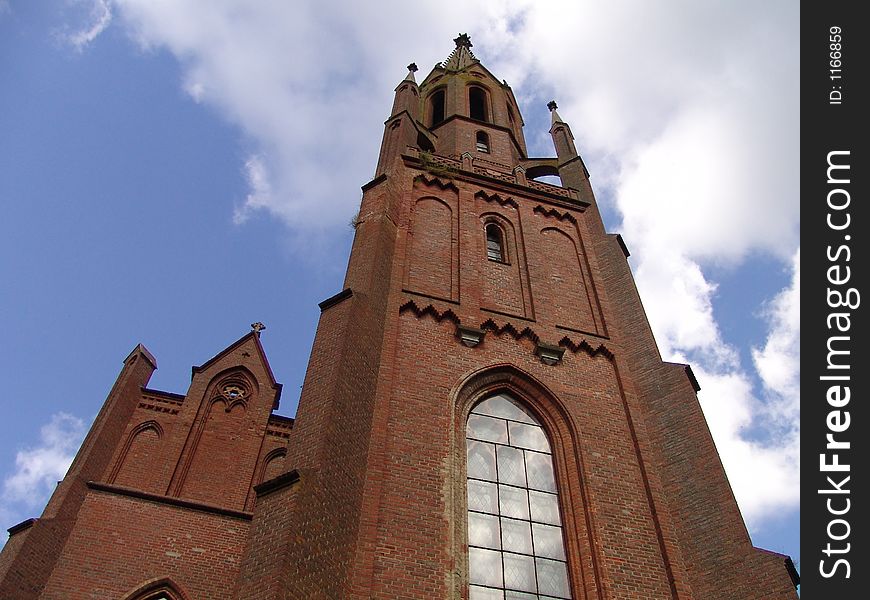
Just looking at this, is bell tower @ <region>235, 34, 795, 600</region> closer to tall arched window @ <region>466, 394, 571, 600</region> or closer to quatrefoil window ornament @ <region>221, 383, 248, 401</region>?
tall arched window @ <region>466, 394, 571, 600</region>

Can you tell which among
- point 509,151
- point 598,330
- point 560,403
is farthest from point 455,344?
point 509,151

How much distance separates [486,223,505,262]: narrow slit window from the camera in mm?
15086

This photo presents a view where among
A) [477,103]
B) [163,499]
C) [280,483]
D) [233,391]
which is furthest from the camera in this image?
[477,103]

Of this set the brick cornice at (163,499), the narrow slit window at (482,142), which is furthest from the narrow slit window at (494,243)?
the brick cornice at (163,499)

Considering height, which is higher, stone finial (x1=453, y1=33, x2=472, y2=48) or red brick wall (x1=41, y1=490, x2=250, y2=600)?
stone finial (x1=453, y1=33, x2=472, y2=48)

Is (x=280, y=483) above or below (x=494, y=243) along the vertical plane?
below

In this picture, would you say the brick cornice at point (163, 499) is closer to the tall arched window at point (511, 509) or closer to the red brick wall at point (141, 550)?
the red brick wall at point (141, 550)

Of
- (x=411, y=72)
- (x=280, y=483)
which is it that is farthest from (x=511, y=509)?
(x=411, y=72)

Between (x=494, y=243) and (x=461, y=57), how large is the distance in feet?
53.8

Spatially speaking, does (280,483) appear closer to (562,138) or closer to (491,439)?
(491,439)

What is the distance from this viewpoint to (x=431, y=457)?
9805 millimetres

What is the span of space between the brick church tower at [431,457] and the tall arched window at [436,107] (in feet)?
27.4

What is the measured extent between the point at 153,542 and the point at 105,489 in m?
1.00

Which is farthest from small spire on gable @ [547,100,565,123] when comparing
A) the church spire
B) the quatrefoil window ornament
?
the quatrefoil window ornament
